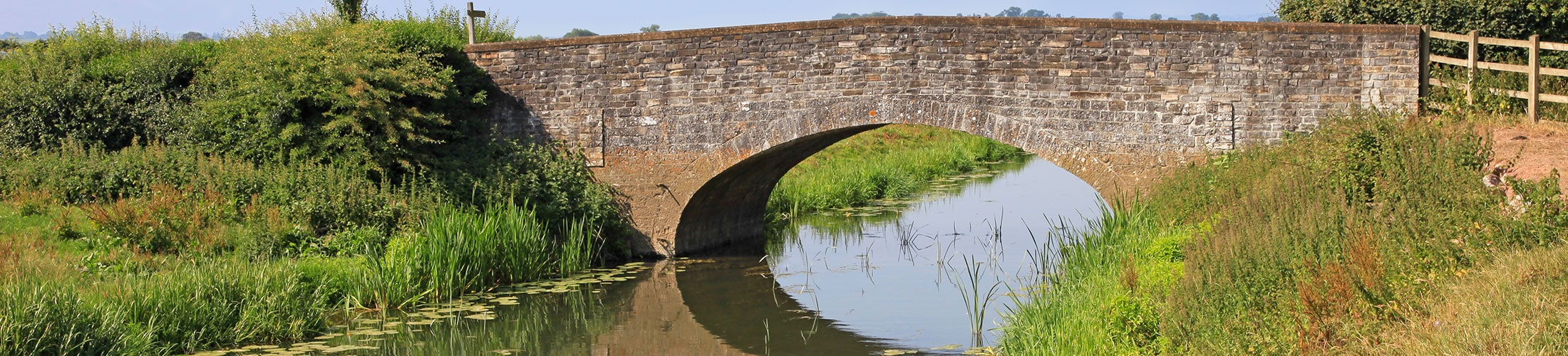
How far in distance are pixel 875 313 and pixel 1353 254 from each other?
483 cm

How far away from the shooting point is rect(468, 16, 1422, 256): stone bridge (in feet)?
38.2

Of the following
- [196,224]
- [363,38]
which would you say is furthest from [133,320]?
[363,38]

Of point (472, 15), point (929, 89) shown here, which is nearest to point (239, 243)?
point (472, 15)

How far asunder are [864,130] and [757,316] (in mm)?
2533

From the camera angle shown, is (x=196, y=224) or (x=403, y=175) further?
(x=403, y=175)

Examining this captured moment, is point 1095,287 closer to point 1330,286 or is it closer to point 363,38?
point 1330,286

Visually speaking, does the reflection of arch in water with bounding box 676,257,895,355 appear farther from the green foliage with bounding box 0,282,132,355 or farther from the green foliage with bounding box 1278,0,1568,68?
the green foliage with bounding box 1278,0,1568,68

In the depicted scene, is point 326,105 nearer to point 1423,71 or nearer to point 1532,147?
point 1423,71

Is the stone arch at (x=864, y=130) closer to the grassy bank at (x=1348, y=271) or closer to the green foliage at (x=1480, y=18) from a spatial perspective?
the grassy bank at (x=1348, y=271)

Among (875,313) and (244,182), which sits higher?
(244,182)

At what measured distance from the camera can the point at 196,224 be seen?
11.4m

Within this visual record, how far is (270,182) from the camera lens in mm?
12188

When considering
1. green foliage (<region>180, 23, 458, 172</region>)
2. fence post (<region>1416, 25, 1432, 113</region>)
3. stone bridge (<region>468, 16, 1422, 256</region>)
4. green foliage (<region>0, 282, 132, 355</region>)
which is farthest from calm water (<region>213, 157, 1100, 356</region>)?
fence post (<region>1416, 25, 1432, 113</region>)

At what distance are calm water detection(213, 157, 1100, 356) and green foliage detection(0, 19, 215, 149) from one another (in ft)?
15.0
